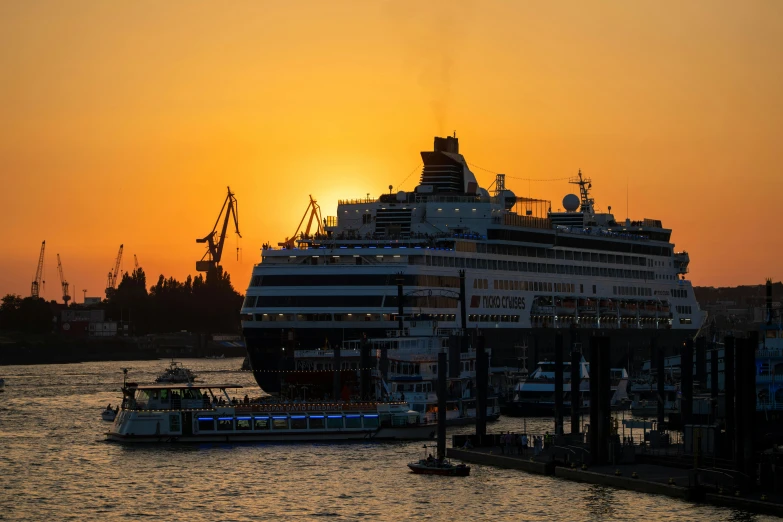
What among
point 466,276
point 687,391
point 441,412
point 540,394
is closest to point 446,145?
point 466,276

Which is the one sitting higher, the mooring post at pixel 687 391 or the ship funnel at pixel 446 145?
the ship funnel at pixel 446 145

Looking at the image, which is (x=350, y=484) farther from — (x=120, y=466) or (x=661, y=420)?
(x=661, y=420)

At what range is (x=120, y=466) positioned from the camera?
75.8 meters

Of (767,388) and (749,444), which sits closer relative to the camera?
(749,444)

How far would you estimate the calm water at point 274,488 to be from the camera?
6175 centimetres

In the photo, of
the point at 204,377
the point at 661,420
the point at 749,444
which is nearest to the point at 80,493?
the point at 749,444

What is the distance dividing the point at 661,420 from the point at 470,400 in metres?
12.1

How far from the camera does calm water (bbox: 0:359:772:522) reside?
6175 centimetres

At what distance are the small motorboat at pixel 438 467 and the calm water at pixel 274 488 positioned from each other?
1.33 feet

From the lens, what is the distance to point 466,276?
126m

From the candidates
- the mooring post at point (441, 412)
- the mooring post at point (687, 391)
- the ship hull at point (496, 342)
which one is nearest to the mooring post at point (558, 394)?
the ship hull at point (496, 342)

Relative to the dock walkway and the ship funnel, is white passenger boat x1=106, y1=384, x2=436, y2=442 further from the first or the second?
the ship funnel

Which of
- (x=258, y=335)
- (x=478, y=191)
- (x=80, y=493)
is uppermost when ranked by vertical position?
(x=478, y=191)

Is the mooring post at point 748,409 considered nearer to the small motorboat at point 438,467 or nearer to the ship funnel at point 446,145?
the small motorboat at point 438,467
